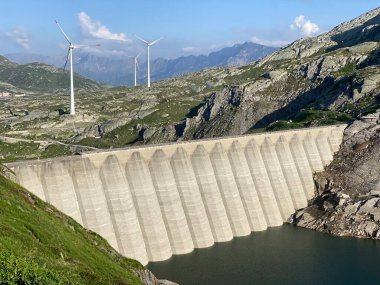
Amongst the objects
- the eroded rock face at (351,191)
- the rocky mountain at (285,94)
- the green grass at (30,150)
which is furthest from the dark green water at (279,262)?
the green grass at (30,150)

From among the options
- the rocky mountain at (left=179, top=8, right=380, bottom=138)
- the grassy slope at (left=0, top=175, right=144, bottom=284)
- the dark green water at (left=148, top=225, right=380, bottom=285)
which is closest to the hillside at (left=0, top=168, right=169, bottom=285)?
the grassy slope at (left=0, top=175, right=144, bottom=284)

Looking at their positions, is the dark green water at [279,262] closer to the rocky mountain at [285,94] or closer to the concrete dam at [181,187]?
the concrete dam at [181,187]

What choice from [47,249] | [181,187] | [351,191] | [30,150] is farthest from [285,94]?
[47,249]

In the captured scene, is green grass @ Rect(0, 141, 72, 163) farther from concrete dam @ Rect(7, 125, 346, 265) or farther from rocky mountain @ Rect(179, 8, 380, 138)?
concrete dam @ Rect(7, 125, 346, 265)

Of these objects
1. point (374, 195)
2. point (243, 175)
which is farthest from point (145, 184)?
point (374, 195)

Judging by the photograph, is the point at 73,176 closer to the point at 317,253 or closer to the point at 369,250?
the point at 317,253

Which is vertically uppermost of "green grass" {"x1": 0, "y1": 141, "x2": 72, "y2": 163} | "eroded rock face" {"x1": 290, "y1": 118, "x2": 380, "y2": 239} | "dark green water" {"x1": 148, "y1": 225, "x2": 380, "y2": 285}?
"green grass" {"x1": 0, "y1": 141, "x2": 72, "y2": 163}

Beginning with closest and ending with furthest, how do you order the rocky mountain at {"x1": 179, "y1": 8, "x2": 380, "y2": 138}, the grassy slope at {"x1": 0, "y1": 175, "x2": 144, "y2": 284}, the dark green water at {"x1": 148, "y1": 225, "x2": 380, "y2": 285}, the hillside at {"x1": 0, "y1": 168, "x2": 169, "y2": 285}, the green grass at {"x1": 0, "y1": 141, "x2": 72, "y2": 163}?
the hillside at {"x1": 0, "y1": 168, "x2": 169, "y2": 285}, the grassy slope at {"x1": 0, "y1": 175, "x2": 144, "y2": 284}, the dark green water at {"x1": 148, "y1": 225, "x2": 380, "y2": 285}, the rocky mountain at {"x1": 179, "y1": 8, "x2": 380, "y2": 138}, the green grass at {"x1": 0, "y1": 141, "x2": 72, "y2": 163}
